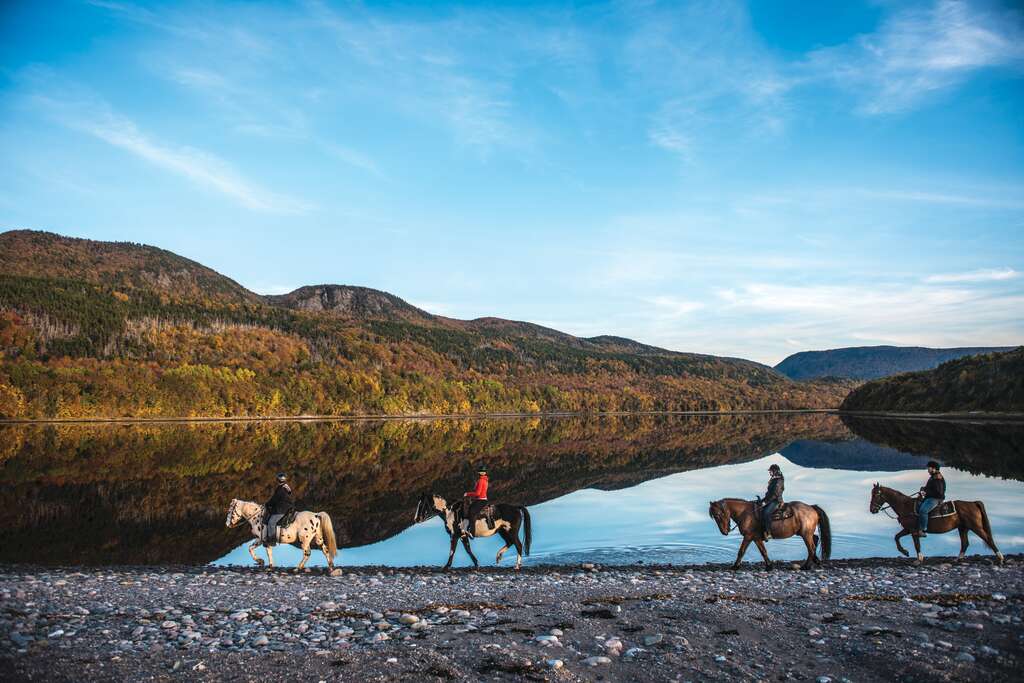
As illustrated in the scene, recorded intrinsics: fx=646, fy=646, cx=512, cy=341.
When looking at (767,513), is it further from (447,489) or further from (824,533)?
(447,489)

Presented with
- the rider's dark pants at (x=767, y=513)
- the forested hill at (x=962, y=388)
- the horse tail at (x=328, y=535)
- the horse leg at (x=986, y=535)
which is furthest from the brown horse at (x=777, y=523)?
the forested hill at (x=962, y=388)

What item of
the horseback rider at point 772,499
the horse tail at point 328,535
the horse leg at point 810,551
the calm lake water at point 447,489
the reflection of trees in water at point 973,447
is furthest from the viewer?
the reflection of trees in water at point 973,447

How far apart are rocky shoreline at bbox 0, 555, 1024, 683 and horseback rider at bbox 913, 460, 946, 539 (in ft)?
4.29

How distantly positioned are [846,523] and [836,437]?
70829mm

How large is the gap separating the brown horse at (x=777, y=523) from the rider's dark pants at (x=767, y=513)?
0.39 feet

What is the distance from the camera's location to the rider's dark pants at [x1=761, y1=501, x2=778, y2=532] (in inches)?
703

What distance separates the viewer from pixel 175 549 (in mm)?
23594

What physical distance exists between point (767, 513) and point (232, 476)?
1481 inches

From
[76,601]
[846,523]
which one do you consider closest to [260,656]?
[76,601]

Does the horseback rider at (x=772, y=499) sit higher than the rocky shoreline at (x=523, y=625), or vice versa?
the horseback rider at (x=772, y=499)

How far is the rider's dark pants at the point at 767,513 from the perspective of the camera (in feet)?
58.5

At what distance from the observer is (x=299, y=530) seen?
1944 cm

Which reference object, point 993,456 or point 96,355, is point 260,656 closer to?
point 993,456

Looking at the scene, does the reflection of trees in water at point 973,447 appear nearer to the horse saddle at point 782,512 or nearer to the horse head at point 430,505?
the horse saddle at point 782,512
